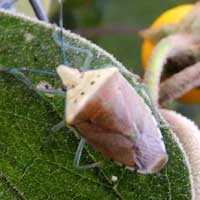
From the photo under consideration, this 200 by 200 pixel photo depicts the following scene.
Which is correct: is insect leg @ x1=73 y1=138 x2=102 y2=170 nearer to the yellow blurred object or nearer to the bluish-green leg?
the bluish-green leg

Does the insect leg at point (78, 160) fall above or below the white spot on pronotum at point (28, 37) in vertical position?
below

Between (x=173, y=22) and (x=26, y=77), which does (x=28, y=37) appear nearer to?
(x=26, y=77)

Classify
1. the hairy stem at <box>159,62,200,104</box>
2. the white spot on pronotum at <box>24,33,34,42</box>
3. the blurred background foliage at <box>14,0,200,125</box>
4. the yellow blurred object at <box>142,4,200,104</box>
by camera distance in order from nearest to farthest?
1. the white spot on pronotum at <box>24,33,34,42</box>
2. the hairy stem at <box>159,62,200,104</box>
3. the yellow blurred object at <box>142,4,200,104</box>
4. the blurred background foliage at <box>14,0,200,125</box>

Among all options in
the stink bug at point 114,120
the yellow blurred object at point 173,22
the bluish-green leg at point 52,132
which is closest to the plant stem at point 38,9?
the stink bug at point 114,120

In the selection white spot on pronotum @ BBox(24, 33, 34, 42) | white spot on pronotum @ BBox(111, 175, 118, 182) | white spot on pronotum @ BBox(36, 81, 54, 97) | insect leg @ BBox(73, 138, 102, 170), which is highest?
white spot on pronotum @ BBox(24, 33, 34, 42)

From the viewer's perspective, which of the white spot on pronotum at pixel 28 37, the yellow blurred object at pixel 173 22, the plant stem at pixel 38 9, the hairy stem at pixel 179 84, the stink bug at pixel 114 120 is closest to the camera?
the white spot on pronotum at pixel 28 37

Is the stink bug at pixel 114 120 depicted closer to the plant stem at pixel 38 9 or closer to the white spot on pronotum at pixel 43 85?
the white spot on pronotum at pixel 43 85

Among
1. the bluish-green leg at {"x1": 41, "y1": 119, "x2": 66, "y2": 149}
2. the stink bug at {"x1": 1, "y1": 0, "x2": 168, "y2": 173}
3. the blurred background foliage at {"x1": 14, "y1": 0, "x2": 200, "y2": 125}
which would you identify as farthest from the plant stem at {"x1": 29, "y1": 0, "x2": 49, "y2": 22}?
the blurred background foliage at {"x1": 14, "y1": 0, "x2": 200, "y2": 125}
